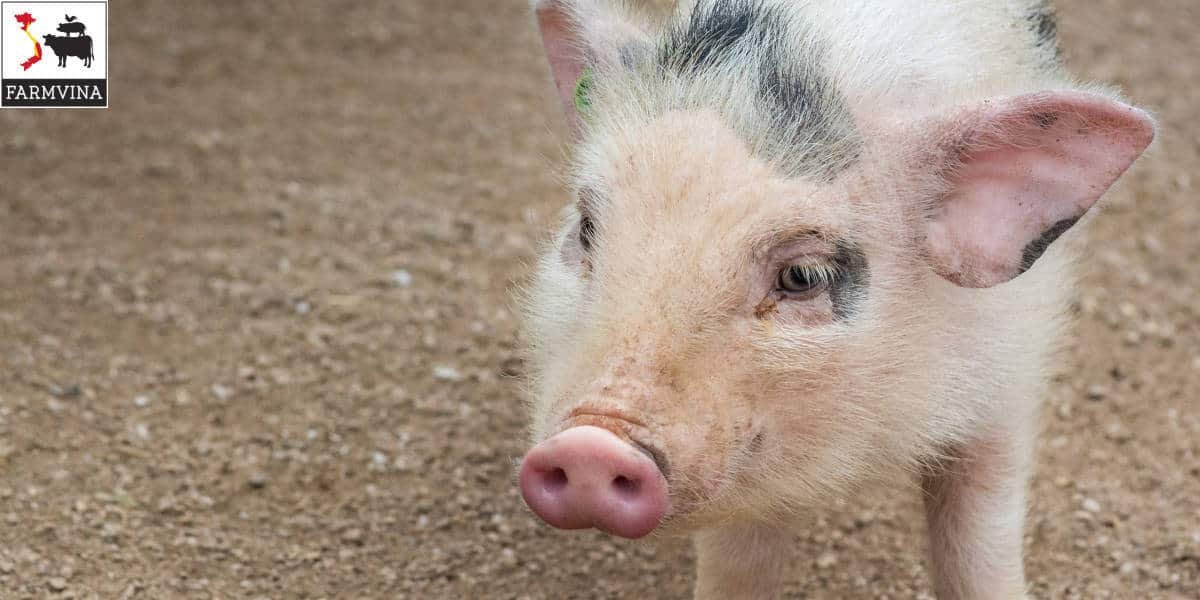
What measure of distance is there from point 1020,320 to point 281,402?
263 cm

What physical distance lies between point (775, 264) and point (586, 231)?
48 centimetres

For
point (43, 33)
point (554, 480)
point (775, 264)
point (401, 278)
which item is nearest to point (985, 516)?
point (775, 264)

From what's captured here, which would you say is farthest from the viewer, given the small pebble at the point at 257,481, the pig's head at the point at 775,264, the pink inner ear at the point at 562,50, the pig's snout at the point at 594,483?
the small pebble at the point at 257,481

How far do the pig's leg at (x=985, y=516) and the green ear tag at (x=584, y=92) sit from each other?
1.24 meters

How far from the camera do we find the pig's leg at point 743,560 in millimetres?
3490

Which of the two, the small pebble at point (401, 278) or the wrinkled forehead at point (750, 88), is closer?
the wrinkled forehead at point (750, 88)

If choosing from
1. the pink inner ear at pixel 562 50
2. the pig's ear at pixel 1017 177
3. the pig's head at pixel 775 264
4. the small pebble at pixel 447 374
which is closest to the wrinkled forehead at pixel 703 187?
the pig's head at pixel 775 264

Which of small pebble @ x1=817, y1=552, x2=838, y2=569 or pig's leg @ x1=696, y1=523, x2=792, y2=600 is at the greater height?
pig's leg @ x1=696, y1=523, x2=792, y2=600

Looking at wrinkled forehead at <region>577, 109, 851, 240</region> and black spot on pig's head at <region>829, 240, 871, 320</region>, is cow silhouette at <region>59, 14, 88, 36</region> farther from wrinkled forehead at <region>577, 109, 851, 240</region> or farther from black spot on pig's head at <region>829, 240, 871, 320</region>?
black spot on pig's head at <region>829, 240, 871, 320</region>

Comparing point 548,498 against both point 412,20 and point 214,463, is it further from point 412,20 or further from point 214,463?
point 412,20

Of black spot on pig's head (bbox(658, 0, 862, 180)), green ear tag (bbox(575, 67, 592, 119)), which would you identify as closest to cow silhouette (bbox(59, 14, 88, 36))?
green ear tag (bbox(575, 67, 592, 119))

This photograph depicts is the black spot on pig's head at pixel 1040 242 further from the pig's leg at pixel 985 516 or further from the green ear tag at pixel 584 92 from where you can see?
the green ear tag at pixel 584 92

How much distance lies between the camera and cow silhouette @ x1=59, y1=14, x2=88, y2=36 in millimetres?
5742

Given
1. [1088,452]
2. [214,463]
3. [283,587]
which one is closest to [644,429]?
[283,587]
